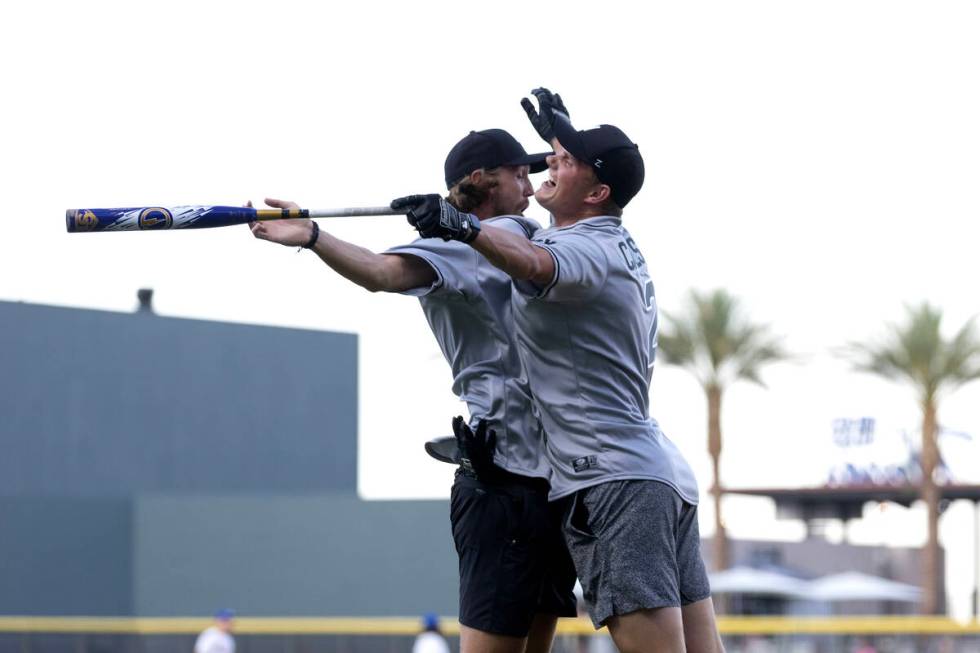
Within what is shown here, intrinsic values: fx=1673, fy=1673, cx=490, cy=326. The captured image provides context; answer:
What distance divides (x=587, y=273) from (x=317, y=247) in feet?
2.58

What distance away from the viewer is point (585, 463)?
16.6 feet

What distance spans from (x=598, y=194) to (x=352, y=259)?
812 mm

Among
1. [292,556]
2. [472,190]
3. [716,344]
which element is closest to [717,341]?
[716,344]

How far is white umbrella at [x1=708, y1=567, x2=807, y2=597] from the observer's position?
34.0 metres

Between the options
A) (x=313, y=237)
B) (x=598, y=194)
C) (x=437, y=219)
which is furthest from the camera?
(x=598, y=194)

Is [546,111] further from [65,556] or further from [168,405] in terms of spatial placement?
[168,405]

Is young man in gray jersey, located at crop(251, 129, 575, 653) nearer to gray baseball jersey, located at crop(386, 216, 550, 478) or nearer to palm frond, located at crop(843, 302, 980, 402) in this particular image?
gray baseball jersey, located at crop(386, 216, 550, 478)

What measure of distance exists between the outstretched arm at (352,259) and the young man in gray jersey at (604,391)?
34 cm

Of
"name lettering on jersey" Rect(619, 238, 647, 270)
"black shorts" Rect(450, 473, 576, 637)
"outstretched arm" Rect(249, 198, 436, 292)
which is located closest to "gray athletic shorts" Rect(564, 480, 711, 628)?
"black shorts" Rect(450, 473, 576, 637)

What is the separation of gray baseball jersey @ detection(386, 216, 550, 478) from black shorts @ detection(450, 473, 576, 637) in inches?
3.4

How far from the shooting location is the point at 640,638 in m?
4.94

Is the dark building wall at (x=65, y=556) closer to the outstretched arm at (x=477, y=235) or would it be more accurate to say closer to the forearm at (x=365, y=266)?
the forearm at (x=365, y=266)

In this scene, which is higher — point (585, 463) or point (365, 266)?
point (365, 266)

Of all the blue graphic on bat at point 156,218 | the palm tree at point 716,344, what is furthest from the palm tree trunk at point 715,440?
the blue graphic on bat at point 156,218
